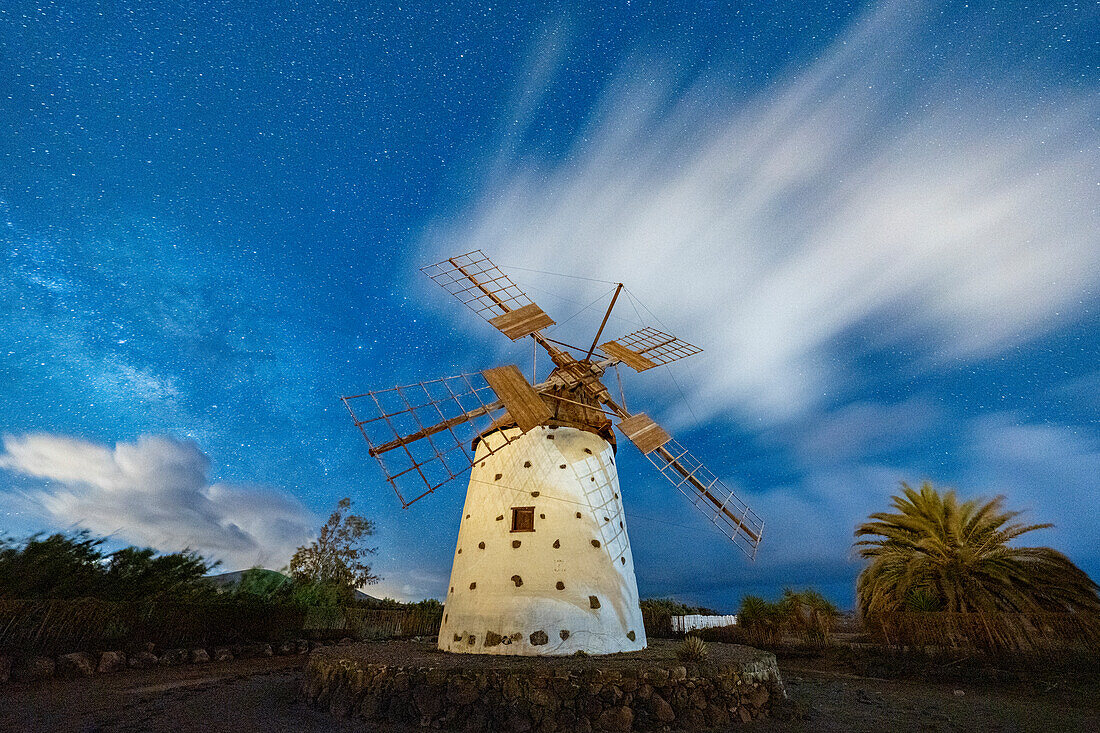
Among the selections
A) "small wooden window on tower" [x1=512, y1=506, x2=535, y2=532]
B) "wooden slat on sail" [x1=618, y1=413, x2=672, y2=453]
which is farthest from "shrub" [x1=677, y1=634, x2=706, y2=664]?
"wooden slat on sail" [x1=618, y1=413, x2=672, y2=453]

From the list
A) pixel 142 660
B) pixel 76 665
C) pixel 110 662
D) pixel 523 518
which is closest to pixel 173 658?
pixel 142 660

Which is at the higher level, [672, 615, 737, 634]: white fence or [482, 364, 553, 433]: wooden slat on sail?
[482, 364, 553, 433]: wooden slat on sail

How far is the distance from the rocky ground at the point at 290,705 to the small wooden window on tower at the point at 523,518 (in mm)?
4614

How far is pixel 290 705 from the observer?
8.92m

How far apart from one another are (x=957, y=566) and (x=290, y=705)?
17676mm

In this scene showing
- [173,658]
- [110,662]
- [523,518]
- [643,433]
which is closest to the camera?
A: [523,518]

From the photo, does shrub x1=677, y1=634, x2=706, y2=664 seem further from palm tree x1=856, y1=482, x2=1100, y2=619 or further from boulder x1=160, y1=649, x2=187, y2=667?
boulder x1=160, y1=649, x2=187, y2=667

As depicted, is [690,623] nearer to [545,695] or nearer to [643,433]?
[643,433]

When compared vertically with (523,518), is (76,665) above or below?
below

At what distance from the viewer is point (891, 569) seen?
49.2 feet

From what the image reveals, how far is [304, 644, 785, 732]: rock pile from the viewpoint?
738 cm

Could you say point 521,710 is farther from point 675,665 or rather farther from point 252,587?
point 252,587

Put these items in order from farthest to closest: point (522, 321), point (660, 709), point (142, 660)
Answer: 1. point (522, 321)
2. point (142, 660)
3. point (660, 709)

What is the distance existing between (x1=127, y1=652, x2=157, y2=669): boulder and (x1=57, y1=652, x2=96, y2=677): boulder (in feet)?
3.50
